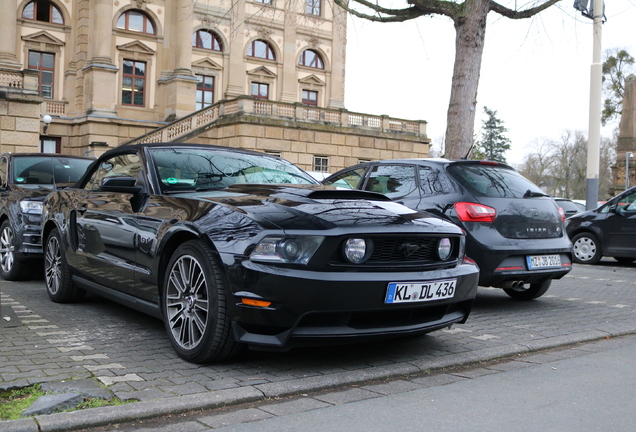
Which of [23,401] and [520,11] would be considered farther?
[520,11]

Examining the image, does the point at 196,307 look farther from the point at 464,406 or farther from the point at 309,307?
the point at 464,406

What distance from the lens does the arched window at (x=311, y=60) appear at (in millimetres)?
43344

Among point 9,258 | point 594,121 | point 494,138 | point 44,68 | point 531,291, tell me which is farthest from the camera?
point 494,138

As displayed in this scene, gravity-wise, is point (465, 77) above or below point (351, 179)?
above

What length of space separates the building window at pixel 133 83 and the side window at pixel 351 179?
2991 centimetres

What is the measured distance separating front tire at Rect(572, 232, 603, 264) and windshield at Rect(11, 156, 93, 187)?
377 inches

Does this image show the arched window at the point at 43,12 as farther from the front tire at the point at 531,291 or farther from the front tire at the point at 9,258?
the front tire at the point at 531,291

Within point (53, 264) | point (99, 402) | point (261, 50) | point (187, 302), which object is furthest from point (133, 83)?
point (99, 402)

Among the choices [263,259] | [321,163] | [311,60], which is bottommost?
[263,259]

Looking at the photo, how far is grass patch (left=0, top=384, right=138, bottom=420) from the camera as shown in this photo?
3430mm

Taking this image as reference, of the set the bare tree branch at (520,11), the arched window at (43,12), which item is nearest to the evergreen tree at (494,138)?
the arched window at (43,12)

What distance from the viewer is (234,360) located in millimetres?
4637

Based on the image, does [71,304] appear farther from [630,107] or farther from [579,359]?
[630,107]

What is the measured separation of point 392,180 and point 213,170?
2752 mm
